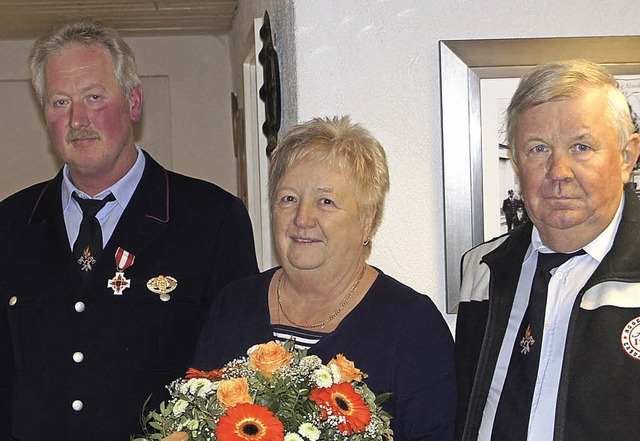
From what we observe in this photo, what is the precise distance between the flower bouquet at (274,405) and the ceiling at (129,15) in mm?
4465

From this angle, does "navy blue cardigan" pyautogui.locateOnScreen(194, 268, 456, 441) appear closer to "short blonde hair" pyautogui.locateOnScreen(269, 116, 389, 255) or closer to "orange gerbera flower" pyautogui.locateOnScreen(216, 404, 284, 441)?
"short blonde hair" pyautogui.locateOnScreen(269, 116, 389, 255)

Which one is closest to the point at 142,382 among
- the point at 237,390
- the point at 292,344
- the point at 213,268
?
the point at 213,268

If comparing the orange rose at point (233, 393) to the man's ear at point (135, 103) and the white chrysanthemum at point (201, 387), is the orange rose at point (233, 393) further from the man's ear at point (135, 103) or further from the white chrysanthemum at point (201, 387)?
the man's ear at point (135, 103)

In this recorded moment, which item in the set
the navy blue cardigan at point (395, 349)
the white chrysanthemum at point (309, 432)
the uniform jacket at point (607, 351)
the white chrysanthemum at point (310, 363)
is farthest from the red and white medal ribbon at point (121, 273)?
the uniform jacket at point (607, 351)

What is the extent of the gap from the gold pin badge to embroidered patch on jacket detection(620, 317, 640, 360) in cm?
115

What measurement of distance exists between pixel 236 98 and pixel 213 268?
13.3ft

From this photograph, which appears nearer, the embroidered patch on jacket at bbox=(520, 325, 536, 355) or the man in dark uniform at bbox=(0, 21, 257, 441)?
the embroidered patch on jacket at bbox=(520, 325, 536, 355)

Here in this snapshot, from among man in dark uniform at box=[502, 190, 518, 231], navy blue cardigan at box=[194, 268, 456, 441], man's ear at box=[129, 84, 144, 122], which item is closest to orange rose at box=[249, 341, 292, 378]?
navy blue cardigan at box=[194, 268, 456, 441]

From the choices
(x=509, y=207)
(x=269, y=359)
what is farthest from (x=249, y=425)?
(x=509, y=207)

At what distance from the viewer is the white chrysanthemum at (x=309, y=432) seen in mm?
1621

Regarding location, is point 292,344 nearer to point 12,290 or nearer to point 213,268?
point 213,268

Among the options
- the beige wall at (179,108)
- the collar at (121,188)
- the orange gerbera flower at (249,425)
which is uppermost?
the beige wall at (179,108)

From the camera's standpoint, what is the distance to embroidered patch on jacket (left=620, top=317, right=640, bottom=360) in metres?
1.83

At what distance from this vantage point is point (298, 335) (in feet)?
7.14
